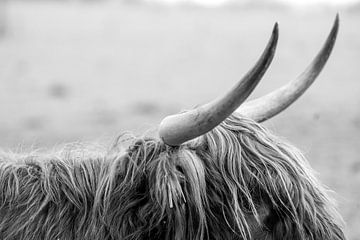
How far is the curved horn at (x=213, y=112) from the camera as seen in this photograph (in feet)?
9.15

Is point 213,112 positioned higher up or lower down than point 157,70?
higher up

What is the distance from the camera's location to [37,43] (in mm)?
25031

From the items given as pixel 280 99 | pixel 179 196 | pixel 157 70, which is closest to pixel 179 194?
pixel 179 196

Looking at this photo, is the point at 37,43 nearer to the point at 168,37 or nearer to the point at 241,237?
the point at 168,37

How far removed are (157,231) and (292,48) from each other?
20856 mm

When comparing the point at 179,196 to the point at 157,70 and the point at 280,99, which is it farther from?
the point at 157,70

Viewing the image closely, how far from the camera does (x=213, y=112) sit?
3.03 m

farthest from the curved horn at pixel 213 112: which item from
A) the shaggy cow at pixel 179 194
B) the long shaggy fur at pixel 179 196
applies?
the long shaggy fur at pixel 179 196

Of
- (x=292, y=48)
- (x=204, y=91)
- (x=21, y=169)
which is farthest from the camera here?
(x=292, y=48)

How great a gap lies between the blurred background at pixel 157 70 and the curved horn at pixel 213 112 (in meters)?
0.46

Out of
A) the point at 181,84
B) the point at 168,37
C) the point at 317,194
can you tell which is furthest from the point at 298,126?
the point at 168,37

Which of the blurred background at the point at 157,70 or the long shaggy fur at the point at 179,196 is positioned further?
the blurred background at the point at 157,70

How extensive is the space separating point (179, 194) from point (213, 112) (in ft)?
1.59

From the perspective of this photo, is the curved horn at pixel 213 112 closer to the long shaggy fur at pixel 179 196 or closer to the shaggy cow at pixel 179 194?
the shaggy cow at pixel 179 194
